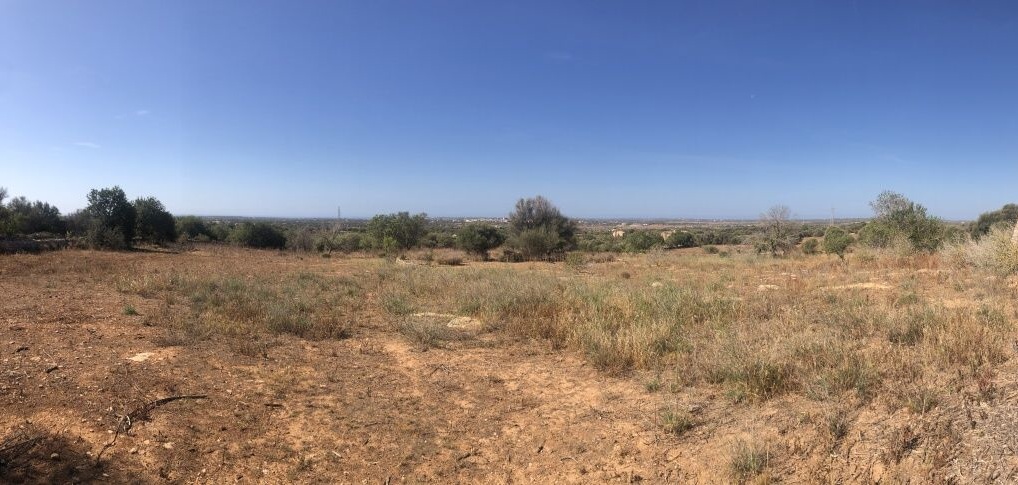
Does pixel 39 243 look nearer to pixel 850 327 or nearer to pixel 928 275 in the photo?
pixel 850 327

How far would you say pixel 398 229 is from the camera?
30031 millimetres

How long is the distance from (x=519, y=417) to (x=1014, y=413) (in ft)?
10.9

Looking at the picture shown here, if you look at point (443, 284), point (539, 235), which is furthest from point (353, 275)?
point (539, 235)

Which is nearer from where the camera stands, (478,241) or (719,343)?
(719,343)

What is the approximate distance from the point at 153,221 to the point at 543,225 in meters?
24.0

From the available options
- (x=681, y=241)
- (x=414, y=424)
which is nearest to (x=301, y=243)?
(x=414, y=424)

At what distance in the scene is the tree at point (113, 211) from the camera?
23.3 meters

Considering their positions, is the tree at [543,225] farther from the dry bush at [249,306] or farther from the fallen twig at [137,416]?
the fallen twig at [137,416]

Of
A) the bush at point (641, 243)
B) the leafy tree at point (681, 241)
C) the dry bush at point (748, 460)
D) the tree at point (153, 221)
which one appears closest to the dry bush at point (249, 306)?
the dry bush at point (748, 460)

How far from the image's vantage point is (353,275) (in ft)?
47.8

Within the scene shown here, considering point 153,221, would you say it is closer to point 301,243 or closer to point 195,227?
point 301,243

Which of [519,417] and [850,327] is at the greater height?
[850,327]

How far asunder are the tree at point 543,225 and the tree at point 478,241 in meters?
1.27

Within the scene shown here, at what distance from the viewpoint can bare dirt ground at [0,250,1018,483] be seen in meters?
2.95
